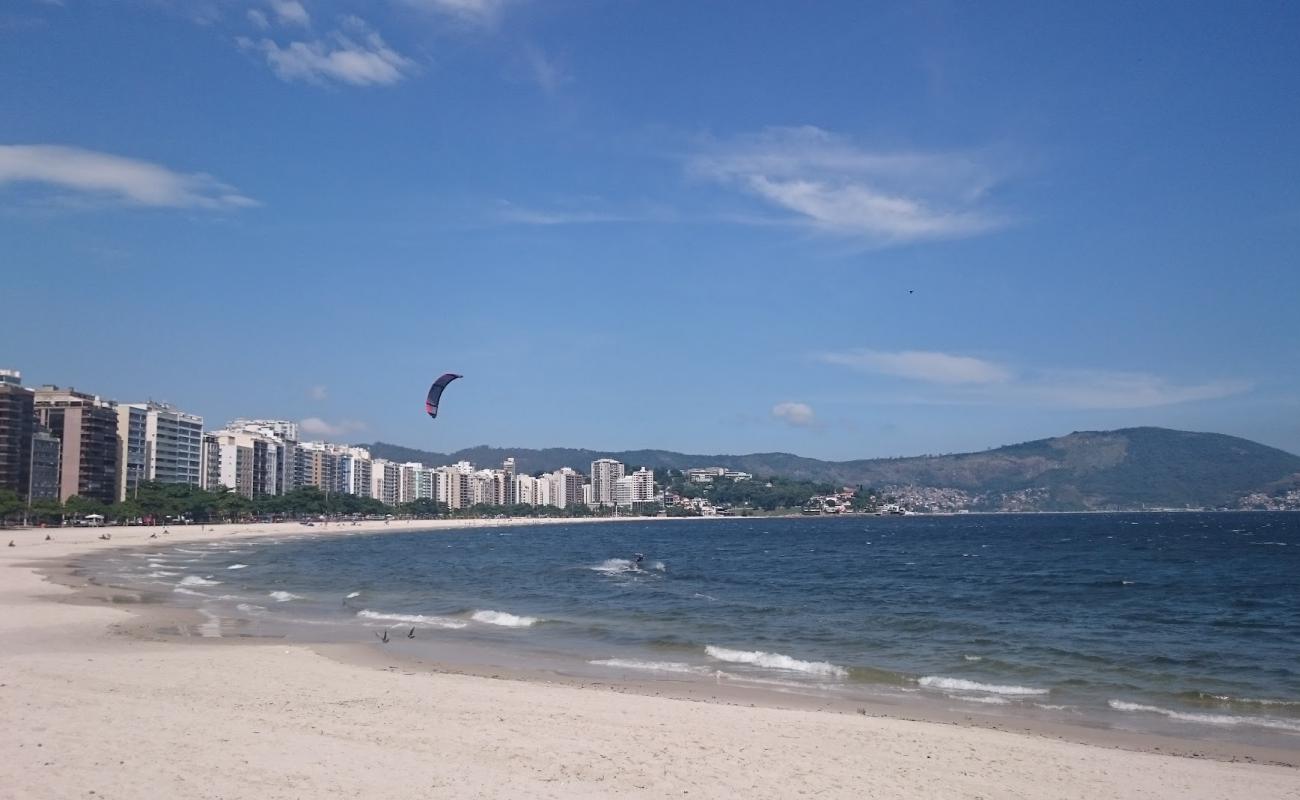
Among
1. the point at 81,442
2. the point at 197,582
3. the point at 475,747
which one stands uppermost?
the point at 81,442

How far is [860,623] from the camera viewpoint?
27.6 meters

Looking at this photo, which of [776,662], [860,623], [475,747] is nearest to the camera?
[475,747]

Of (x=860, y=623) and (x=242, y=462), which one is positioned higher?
(x=242, y=462)

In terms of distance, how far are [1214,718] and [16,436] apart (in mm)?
126902

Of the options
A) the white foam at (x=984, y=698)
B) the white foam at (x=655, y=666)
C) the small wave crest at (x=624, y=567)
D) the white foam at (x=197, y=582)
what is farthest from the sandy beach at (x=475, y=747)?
the small wave crest at (x=624, y=567)

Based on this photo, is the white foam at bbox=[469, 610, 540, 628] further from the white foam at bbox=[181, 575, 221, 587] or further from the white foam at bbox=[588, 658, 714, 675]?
the white foam at bbox=[181, 575, 221, 587]

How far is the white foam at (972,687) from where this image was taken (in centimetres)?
1764

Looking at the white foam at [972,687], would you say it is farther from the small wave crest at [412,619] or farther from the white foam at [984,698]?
the small wave crest at [412,619]

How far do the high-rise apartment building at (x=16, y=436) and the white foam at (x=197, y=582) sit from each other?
283 ft

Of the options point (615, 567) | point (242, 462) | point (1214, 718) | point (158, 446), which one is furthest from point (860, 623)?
point (242, 462)

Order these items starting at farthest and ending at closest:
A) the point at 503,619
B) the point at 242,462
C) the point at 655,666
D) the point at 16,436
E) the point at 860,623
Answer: the point at 242,462 < the point at 16,436 < the point at 503,619 < the point at 860,623 < the point at 655,666

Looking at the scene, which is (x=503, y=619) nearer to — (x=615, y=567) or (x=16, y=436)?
(x=615, y=567)

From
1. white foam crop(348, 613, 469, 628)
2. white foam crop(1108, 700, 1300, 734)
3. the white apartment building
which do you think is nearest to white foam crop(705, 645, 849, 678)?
white foam crop(1108, 700, 1300, 734)

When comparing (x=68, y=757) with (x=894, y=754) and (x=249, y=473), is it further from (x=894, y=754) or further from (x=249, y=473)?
(x=249, y=473)
